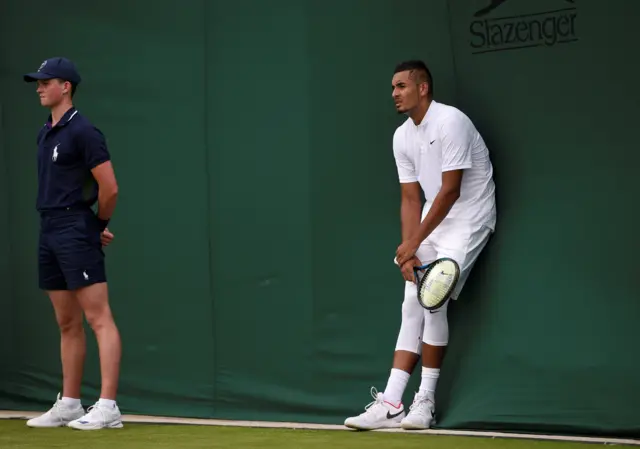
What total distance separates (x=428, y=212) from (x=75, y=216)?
5.77ft

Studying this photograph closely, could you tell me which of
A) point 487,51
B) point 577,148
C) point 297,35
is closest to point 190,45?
point 297,35

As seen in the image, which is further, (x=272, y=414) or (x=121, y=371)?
(x=121, y=371)

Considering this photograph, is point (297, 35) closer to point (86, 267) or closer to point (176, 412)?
point (86, 267)

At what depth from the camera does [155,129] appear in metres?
7.11

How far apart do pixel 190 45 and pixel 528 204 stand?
7.42ft

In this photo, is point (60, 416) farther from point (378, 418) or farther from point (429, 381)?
point (429, 381)

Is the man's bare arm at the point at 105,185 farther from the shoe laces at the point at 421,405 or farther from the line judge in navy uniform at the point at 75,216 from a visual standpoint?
Result: the shoe laces at the point at 421,405

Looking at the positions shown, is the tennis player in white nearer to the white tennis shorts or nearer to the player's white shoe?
the white tennis shorts

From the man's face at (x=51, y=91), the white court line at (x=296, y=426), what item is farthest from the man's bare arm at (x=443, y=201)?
the man's face at (x=51, y=91)

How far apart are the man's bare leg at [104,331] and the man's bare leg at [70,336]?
0.40 feet

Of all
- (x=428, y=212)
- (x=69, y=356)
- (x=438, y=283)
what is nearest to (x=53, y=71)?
(x=69, y=356)

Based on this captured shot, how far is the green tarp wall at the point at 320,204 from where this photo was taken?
18.7 ft

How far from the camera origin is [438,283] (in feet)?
19.2

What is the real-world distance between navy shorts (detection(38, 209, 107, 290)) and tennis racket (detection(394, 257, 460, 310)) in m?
1.63
